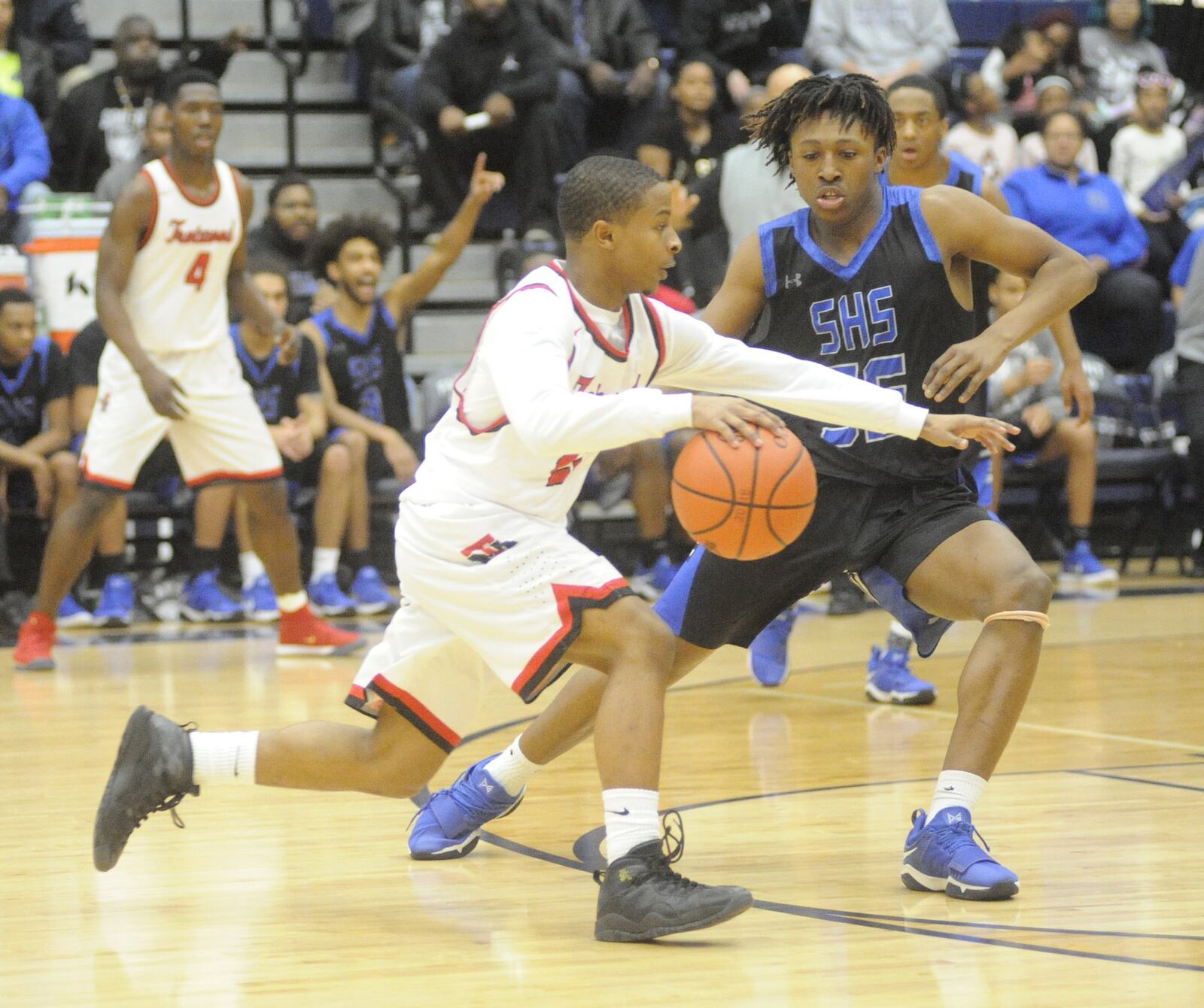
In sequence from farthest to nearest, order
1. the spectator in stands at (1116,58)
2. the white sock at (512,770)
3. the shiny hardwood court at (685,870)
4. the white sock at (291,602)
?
1. the spectator in stands at (1116,58)
2. the white sock at (291,602)
3. the white sock at (512,770)
4. the shiny hardwood court at (685,870)

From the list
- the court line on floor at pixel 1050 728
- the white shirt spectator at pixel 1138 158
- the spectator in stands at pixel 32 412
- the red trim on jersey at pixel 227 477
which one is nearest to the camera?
the court line on floor at pixel 1050 728

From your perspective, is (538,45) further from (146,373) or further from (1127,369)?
(146,373)

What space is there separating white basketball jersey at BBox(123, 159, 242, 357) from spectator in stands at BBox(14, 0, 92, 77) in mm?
4181

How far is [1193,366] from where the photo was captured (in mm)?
9625

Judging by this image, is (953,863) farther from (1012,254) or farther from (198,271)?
(198,271)

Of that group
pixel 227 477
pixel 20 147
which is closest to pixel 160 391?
pixel 227 477

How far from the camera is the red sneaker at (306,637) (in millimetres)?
7332

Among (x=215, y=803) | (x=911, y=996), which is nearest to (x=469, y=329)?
(x=215, y=803)

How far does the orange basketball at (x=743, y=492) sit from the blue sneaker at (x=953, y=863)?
642 millimetres

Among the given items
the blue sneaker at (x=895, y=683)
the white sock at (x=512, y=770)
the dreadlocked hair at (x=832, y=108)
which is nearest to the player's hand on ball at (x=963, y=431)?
the dreadlocked hair at (x=832, y=108)

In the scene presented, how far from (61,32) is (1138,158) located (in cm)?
671

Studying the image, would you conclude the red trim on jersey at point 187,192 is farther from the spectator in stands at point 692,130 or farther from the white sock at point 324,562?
the spectator in stands at point 692,130

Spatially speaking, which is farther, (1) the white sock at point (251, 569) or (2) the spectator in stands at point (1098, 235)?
(2) the spectator in stands at point (1098, 235)

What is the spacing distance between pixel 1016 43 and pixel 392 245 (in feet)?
16.6
